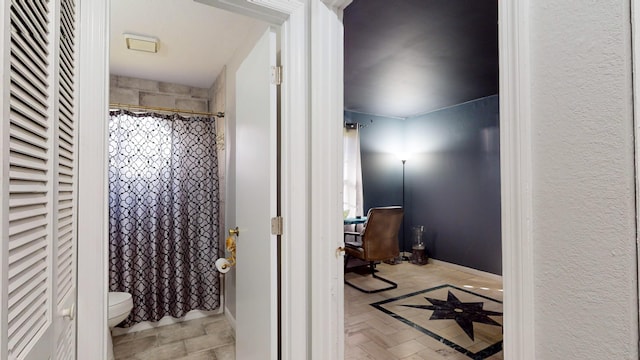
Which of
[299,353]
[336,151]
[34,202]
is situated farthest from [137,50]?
[299,353]

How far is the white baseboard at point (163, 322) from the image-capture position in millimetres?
2695

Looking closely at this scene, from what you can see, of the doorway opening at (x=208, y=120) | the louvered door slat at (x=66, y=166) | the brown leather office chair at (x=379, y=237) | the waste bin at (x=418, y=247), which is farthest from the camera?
the waste bin at (x=418, y=247)

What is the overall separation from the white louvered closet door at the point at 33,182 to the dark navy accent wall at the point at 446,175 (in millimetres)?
4420

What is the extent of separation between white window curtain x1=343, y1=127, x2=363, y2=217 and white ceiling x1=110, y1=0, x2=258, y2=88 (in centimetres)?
249

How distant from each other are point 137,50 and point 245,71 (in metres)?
1.33

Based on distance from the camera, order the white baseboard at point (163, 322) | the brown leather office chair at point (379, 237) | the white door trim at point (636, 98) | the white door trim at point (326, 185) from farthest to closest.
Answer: the brown leather office chair at point (379, 237) < the white baseboard at point (163, 322) < the white door trim at point (326, 185) < the white door trim at point (636, 98)

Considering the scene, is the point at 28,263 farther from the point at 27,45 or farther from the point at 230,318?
the point at 230,318

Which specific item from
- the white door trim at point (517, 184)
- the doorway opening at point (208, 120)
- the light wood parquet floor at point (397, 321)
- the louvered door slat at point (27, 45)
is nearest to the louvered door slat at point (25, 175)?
the louvered door slat at point (27, 45)

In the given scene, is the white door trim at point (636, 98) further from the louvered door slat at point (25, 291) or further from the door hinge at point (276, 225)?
the door hinge at point (276, 225)

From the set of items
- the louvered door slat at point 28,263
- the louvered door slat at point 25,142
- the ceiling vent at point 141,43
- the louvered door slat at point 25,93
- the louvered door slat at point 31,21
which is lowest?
the louvered door slat at point 28,263

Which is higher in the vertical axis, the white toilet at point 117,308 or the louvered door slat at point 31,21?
the louvered door slat at point 31,21

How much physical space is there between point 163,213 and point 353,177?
294cm

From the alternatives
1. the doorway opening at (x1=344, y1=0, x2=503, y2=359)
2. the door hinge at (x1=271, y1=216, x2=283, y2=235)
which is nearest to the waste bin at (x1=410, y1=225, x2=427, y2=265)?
the doorway opening at (x1=344, y1=0, x2=503, y2=359)

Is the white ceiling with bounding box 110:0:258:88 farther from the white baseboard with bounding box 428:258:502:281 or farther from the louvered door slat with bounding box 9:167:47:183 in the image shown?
the white baseboard with bounding box 428:258:502:281
